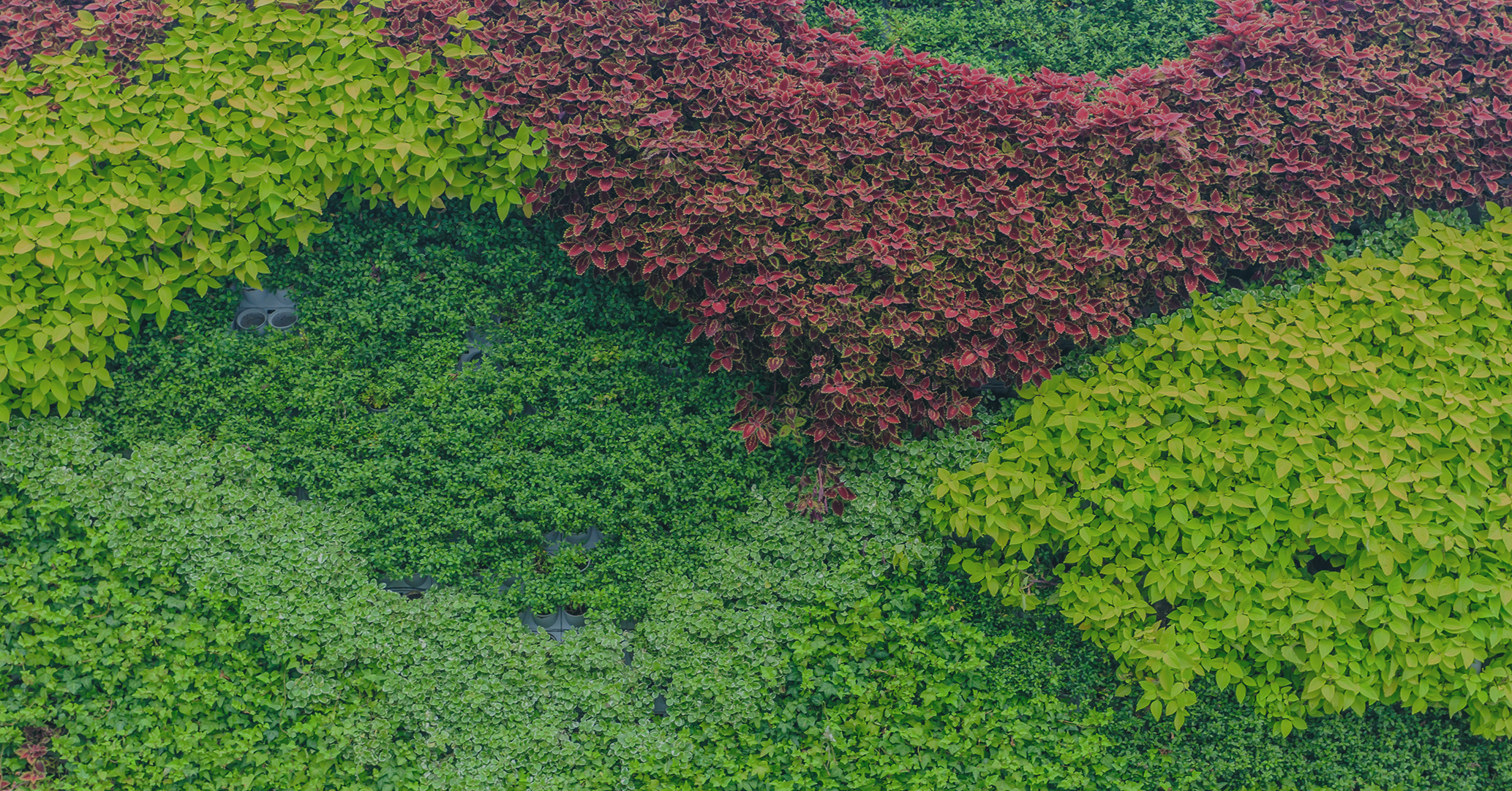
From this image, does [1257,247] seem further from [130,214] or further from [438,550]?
[130,214]

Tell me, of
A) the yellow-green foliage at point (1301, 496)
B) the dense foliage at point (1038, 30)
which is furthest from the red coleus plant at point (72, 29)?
the yellow-green foliage at point (1301, 496)

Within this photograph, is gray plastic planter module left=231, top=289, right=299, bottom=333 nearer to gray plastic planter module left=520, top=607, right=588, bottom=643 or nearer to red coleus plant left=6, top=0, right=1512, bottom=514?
red coleus plant left=6, top=0, right=1512, bottom=514

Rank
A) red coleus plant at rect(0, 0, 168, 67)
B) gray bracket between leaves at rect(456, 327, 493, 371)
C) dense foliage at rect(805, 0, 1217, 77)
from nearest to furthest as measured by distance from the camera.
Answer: red coleus plant at rect(0, 0, 168, 67) < gray bracket between leaves at rect(456, 327, 493, 371) < dense foliage at rect(805, 0, 1217, 77)

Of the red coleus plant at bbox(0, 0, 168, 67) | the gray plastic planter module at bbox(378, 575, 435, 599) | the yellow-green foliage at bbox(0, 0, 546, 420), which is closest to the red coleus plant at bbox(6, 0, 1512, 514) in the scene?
the yellow-green foliage at bbox(0, 0, 546, 420)

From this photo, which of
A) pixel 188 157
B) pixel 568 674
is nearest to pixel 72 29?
pixel 188 157

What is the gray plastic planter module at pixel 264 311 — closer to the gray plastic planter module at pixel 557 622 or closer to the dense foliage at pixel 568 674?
the dense foliage at pixel 568 674

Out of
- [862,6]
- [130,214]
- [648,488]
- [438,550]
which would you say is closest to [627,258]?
[648,488]
